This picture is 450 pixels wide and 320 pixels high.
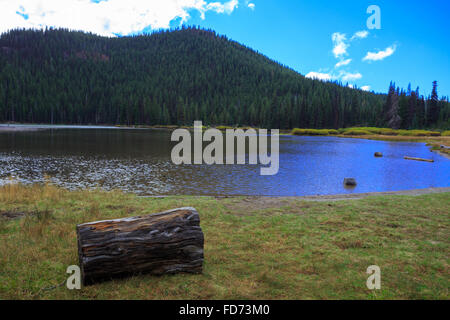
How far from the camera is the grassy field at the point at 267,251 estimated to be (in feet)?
16.2

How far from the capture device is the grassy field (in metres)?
4.94

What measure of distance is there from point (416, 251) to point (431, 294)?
2.22 meters

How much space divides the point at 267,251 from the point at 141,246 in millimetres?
3206

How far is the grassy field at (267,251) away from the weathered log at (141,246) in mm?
233

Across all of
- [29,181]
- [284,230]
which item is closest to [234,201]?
[284,230]

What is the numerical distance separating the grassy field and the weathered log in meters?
0.23

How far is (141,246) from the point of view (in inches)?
203

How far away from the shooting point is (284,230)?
841 cm

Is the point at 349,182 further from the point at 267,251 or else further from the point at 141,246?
the point at 141,246

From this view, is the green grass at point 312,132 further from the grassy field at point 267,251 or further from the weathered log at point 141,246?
the weathered log at point 141,246

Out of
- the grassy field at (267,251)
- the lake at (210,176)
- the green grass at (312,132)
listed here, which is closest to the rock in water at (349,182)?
the lake at (210,176)

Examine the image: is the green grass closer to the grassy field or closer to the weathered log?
the grassy field

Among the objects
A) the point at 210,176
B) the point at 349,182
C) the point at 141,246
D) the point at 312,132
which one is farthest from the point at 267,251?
the point at 312,132
